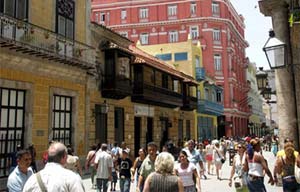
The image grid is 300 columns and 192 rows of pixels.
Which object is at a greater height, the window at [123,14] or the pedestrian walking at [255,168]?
the window at [123,14]

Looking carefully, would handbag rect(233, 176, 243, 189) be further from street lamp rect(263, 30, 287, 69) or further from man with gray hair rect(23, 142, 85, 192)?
man with gray hair rect(23, 142, 85, 192)

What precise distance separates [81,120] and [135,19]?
3420 centimetres

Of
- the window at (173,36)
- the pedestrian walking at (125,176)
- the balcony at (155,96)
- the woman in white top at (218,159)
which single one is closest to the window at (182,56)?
the balcony at (155,96)

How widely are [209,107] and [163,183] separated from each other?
35.6 meters

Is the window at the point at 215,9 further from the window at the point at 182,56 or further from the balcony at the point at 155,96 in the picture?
the balcony at the point at 155,96

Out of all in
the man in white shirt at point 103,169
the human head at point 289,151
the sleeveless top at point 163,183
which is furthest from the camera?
the man in white shirt at point 103,169

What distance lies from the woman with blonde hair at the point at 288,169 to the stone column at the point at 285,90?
1736mm

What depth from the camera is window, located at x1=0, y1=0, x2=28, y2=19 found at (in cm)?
1441

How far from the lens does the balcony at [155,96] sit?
78.0 feet

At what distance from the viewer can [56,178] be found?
369 cm

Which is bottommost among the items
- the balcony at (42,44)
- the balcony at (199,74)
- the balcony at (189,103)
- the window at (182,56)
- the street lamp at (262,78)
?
the street lamp at (262,78)

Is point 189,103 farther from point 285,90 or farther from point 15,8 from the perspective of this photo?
point 285,90

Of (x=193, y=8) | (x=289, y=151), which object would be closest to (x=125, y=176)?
(x=289, y=151)

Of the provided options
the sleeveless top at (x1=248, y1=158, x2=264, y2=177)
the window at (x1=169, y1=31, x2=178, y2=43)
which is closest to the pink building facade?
the window at (x1=169, y1=31, x2=178, y2=43)
